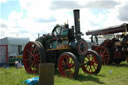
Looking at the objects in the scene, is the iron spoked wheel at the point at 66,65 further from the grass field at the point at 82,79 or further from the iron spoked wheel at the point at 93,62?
the iron spoked wheel at the point at 93,62

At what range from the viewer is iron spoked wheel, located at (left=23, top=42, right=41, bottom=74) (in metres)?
8.85

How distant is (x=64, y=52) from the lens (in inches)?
305

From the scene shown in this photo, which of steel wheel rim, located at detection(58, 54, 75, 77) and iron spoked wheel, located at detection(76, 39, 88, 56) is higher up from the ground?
iron spoked wheel, located at detection(76, 39, 88, 56)

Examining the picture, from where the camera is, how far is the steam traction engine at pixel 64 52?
7.70m

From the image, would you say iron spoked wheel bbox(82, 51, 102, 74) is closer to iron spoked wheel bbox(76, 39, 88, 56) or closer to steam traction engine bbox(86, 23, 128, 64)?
iron spoked wheel bbox(76, 39, 88, 56)

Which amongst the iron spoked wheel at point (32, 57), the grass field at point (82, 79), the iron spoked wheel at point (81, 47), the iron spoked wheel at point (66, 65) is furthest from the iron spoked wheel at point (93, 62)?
the iron spoked wheel at point (32, 57)

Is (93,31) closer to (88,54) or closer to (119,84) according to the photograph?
(88,54)

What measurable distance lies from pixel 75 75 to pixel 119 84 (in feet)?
5.32

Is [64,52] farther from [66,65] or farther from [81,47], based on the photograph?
[81,47]

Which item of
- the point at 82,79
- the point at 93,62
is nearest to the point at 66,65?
the point at 82,79

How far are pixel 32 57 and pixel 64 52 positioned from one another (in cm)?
205

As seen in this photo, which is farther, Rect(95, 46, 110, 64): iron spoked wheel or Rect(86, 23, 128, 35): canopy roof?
Rect(95, 46, 110, 64): iron spoked wheel

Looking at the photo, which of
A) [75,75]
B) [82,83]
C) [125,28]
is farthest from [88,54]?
[125,28]

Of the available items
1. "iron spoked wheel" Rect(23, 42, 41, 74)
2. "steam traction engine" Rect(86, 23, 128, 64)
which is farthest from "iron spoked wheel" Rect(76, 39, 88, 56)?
"steam traction engine" Rect(86, 23, 128, 64)
